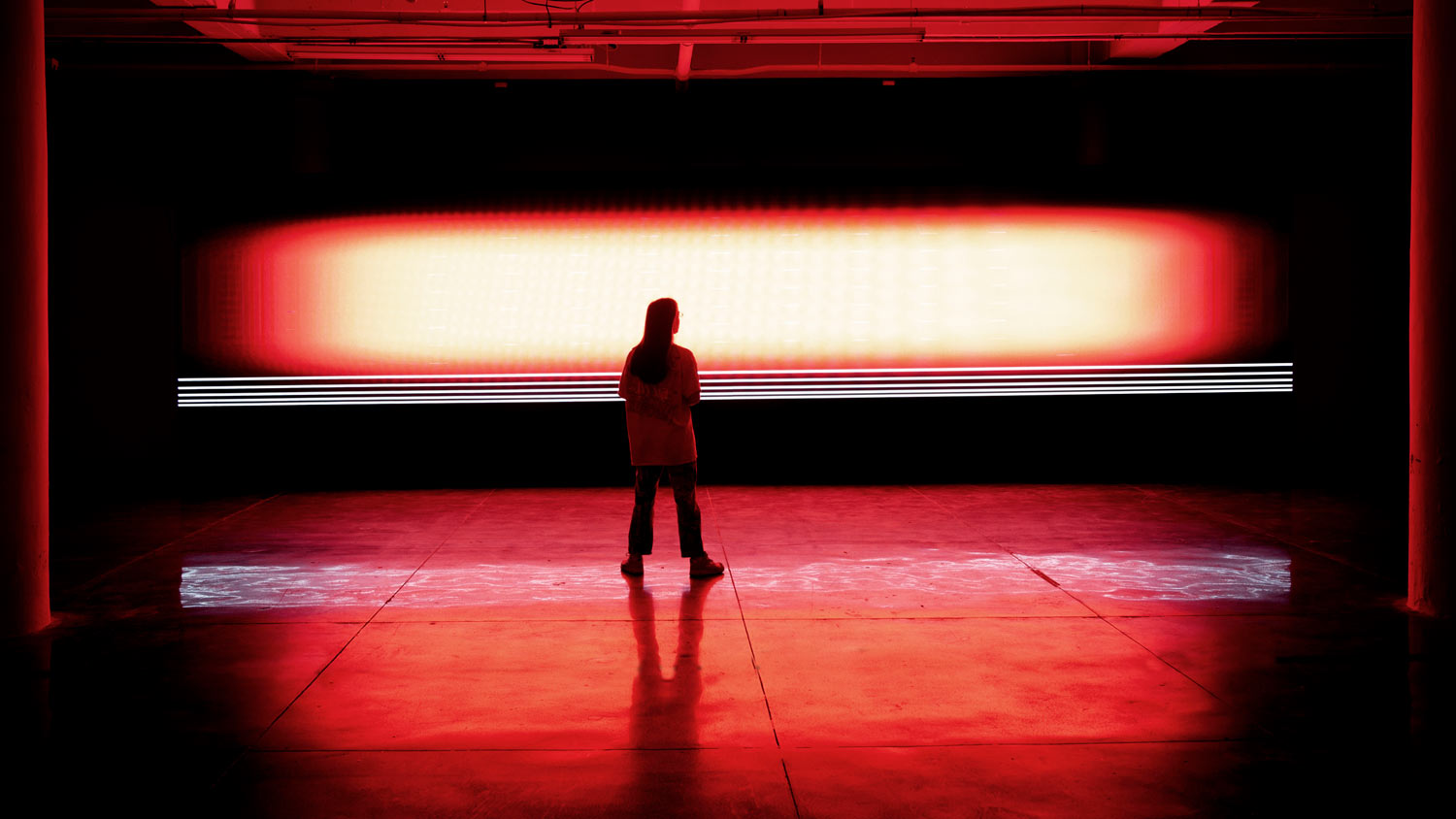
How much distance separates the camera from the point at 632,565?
267 inches

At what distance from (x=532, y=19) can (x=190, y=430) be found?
5.81m

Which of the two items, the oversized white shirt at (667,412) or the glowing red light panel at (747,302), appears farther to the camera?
the glowing red light panel at (747,302)

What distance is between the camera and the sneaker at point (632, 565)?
22.2 ft

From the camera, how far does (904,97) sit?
1129cm

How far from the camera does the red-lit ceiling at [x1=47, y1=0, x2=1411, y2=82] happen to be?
27.8 feet

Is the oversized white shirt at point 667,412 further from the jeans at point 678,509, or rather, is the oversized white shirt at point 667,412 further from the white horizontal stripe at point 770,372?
the white horizontal stripe at point 770,372
